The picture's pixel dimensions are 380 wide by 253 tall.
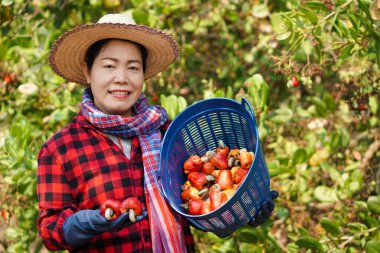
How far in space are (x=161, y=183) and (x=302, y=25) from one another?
0.95m

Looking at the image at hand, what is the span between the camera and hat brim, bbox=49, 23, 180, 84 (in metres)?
1.79

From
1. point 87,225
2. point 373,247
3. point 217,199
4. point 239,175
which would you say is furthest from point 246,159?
point 373,247

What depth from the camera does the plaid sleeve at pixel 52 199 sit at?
5.51ft

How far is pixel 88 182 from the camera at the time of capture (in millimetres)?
1764

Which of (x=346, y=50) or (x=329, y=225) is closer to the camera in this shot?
(x=346, y=50)

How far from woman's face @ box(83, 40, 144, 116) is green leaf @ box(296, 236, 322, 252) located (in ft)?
3.04

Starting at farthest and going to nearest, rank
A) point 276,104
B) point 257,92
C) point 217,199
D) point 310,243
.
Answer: point 276,104
point 257,92
point 310,243
point 217,199

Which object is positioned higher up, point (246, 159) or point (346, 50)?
point (346, 50)

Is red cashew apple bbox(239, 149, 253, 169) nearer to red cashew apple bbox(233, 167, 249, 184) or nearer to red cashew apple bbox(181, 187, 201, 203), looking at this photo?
red cashew apple bbox(233, 167, 249, 184)

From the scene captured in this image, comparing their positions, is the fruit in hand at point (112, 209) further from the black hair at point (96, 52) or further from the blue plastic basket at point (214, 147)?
the black hair at point (96, 52)

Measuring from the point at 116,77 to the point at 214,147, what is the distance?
41 cm

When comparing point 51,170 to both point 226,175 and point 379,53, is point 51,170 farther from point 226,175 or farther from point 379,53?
point 379,53

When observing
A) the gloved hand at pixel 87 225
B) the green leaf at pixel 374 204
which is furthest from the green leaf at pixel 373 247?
the gloved hand at pixel 87 225

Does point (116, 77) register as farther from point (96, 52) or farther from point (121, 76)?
point (96, 52)
